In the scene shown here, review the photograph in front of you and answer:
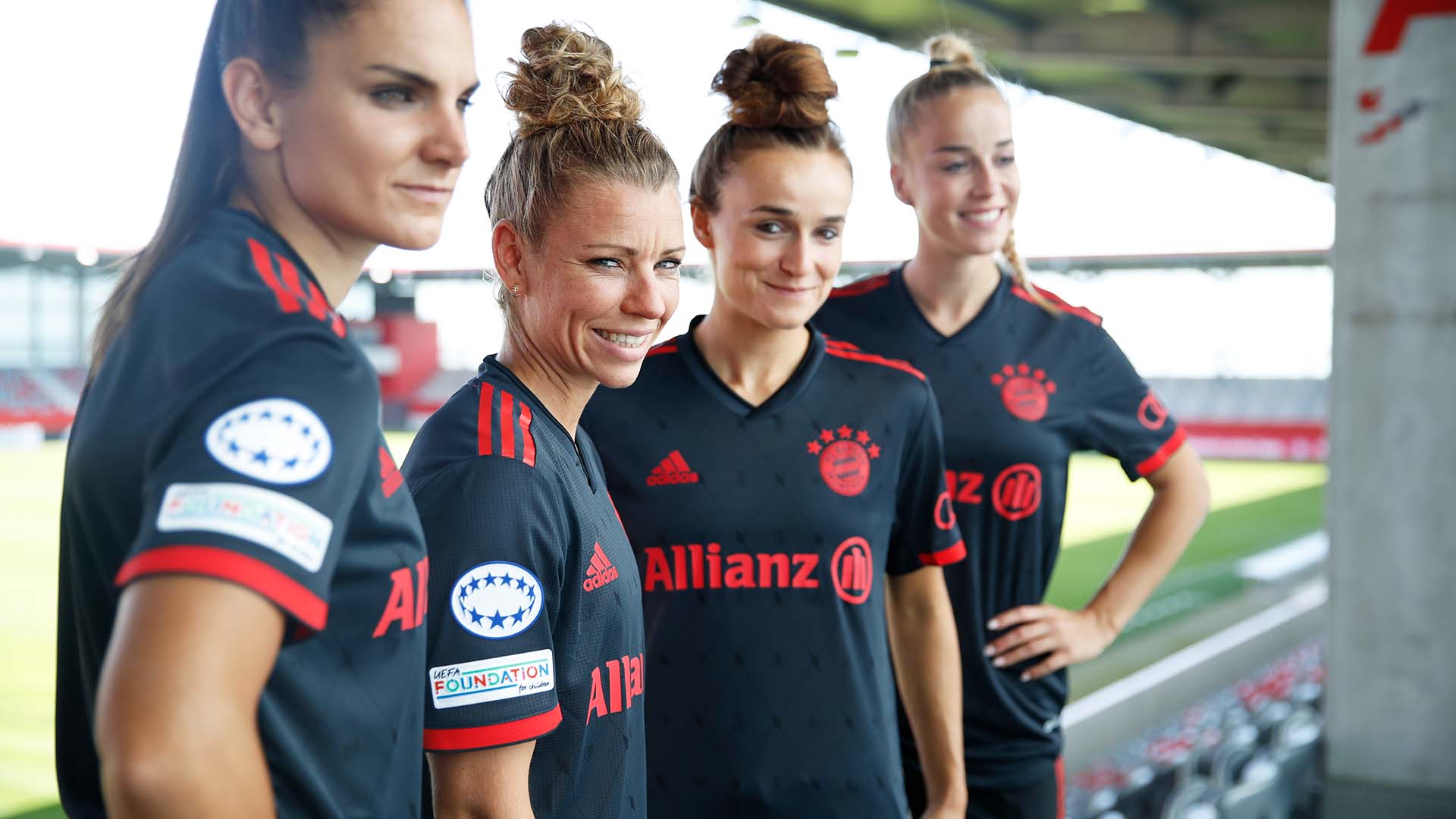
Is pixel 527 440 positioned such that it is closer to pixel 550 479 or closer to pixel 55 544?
pixel 550 479

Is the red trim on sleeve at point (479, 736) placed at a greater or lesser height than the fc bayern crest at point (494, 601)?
lesser

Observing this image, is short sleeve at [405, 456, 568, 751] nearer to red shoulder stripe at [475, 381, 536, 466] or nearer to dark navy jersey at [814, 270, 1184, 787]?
red shoulder stripe at [475, 381, 536, 466]

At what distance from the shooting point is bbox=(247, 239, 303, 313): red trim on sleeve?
2.94 feet

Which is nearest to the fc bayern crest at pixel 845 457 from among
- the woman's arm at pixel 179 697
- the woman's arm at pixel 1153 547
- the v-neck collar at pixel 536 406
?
the v-neck collar at pixel 536 406

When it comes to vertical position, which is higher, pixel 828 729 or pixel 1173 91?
pixel 1173 91

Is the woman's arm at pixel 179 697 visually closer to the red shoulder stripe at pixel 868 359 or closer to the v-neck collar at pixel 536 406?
the v-neck collar at pixel 536 406

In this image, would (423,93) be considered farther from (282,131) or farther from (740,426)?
(740,426)

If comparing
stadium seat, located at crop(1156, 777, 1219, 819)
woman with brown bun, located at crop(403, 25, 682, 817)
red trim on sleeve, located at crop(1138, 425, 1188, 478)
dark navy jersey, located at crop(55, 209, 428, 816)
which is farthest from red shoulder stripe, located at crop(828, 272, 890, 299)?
stadium seat, located at crop(1156, 777, 1219, 819)

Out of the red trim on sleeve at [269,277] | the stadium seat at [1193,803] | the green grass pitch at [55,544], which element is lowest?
the green grass pitch at [55,544]

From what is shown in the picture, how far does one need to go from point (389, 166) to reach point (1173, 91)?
12592 millimetres

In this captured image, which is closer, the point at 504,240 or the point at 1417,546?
the point at 504,240

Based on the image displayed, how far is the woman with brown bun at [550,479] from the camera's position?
1.20 metres

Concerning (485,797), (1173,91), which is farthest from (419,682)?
(1173,91)

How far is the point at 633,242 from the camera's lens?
1.44 meters
